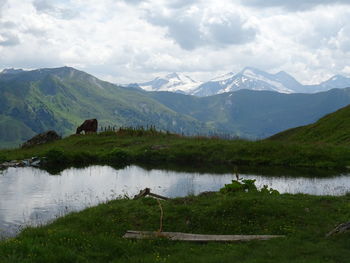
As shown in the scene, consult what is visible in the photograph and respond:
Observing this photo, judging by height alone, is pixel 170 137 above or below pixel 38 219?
above

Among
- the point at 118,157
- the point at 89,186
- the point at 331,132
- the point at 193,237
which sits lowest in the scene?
the point at 193,237

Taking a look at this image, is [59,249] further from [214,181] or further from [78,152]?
[78,152]

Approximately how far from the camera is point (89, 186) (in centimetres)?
3622

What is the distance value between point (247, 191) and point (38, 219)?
13596 mm

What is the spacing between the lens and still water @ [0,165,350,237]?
27.2 meters

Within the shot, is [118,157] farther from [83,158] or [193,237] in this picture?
[193,237]

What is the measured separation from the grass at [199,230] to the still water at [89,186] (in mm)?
5644

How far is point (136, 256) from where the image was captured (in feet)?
52.9

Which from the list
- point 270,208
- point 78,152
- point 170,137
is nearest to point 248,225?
point 270,208

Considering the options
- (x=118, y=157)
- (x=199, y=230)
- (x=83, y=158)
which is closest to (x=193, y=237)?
(x=199, y=230)

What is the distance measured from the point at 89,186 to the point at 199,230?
62.4 ft

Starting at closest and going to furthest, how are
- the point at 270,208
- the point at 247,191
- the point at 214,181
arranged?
the point at 270,208
the point at 247,191
the point at 214,181

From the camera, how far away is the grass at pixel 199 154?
160 feet

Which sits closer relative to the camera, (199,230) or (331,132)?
(199,230)
